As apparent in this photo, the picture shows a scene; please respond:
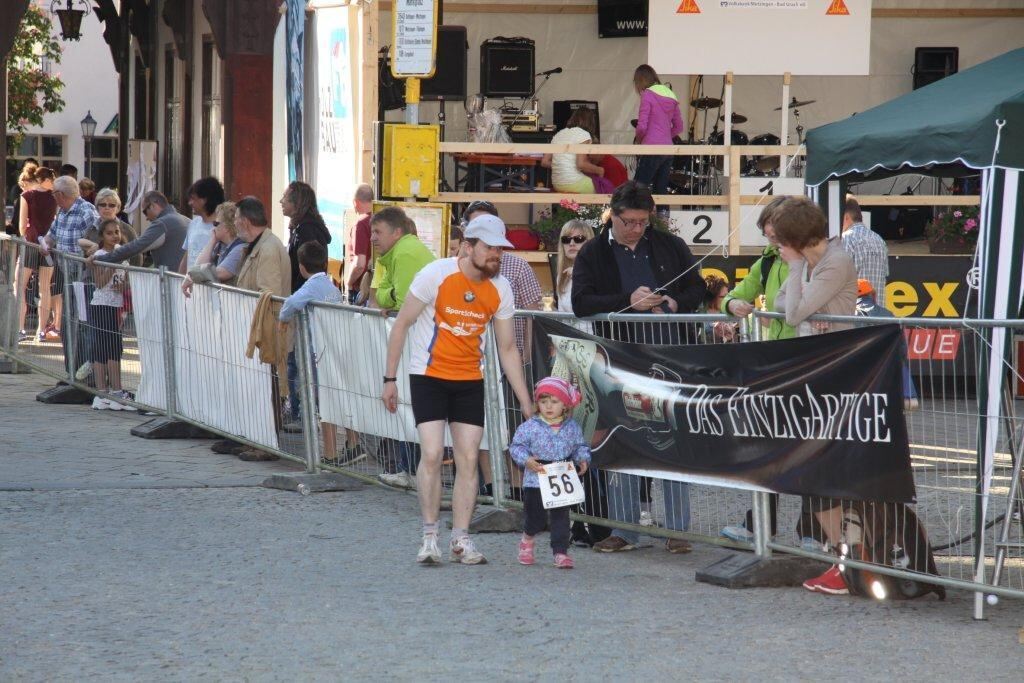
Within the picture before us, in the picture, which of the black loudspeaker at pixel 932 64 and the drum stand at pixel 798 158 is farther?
the black loudspeaker at pixel 932 64

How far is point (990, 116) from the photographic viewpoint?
285 inches

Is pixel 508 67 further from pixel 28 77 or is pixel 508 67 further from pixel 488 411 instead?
pixel 28 77

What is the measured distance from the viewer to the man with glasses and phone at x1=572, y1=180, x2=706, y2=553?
7.73 m

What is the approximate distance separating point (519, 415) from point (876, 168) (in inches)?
91.7

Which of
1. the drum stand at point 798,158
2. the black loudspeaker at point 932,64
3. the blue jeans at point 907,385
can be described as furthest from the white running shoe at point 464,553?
the black loudspeaker at point 932,64

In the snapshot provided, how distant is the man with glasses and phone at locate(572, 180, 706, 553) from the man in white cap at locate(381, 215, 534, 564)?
640 millimetres

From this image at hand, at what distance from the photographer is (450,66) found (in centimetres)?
1783

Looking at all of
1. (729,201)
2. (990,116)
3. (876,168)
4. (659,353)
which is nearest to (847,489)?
(659,353)

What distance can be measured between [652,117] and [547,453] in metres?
9.30

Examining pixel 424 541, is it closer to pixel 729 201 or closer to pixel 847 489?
pixel 847 489

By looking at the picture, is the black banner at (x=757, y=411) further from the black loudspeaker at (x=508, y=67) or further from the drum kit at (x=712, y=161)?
the black loudspeaker at (x=508, y=67)

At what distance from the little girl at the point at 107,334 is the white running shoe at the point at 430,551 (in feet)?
19.3

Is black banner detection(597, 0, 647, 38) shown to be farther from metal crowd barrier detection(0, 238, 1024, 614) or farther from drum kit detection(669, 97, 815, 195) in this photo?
metal crowd barrier detection(0, 238, 1024, 614)

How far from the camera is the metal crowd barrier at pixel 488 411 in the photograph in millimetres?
6578
